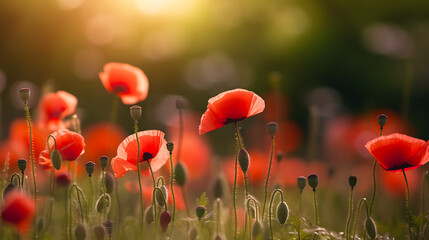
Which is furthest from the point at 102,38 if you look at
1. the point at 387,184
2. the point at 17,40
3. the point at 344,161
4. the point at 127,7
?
the point at 387,184

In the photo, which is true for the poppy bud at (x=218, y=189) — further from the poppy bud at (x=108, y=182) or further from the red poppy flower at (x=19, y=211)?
the red poppy flower at (x=19, y=211)

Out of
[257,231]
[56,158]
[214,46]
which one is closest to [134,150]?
[56,158]

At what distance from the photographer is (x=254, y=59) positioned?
9.55 m

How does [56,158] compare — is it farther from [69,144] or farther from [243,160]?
[243,160]

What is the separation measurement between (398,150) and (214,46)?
871cm

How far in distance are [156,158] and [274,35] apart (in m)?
7.50

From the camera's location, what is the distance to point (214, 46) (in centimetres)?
1052

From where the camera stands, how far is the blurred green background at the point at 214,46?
955 cm

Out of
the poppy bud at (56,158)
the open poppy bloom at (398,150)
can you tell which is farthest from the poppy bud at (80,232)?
the open poppy bloom at (398,150)

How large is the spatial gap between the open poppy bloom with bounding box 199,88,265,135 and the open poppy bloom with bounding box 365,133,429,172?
42cm

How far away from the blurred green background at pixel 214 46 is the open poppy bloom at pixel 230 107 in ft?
22.2

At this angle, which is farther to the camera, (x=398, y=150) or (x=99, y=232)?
(x=398, y=150)

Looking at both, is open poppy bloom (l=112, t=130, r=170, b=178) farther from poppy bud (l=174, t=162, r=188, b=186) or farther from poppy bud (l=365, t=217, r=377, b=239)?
poppy bud (l=365, t=217, r=377, b=239)

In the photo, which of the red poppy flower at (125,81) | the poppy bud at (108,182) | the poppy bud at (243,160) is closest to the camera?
the poppy bud at (243,160)
